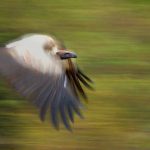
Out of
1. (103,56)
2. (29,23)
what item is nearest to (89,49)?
(103,56)

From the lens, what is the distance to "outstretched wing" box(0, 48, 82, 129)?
391 centimetres

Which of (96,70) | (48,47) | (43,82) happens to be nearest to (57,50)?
(48,47)

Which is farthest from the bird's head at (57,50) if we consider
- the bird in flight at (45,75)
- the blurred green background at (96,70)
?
the blurred green background at (96,70)

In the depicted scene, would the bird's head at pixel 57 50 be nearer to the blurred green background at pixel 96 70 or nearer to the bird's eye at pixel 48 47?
the bird's eye at pixel 48 47

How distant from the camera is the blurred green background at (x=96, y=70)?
4.50 metres

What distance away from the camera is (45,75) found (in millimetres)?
4023

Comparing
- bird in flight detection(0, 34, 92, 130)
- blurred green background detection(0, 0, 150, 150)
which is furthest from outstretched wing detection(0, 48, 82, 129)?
blurred green background detection(0, 0, 150, 150)

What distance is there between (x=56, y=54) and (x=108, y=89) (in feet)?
2.65

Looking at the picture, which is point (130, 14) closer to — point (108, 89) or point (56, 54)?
point (108, 89)

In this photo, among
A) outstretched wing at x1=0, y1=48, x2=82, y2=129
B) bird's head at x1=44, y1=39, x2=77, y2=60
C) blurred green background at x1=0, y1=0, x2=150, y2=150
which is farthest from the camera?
blurred green background at x1=0, y1=0, x2=150, y2=150

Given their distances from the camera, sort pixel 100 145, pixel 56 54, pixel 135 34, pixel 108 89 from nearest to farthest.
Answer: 1. pixel 56 54
2. pixel 100 145
3. pixel 108 89
4. pixel 135 34

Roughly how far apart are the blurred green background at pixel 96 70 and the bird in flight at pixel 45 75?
0.45 meters

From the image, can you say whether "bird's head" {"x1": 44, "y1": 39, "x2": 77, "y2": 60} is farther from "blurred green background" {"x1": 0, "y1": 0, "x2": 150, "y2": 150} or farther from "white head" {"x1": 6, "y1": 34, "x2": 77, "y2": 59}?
"blurred green background" {"x1": 0, "y1": 0, "x2": 150, "y2": 150}

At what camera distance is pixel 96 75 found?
491cm
